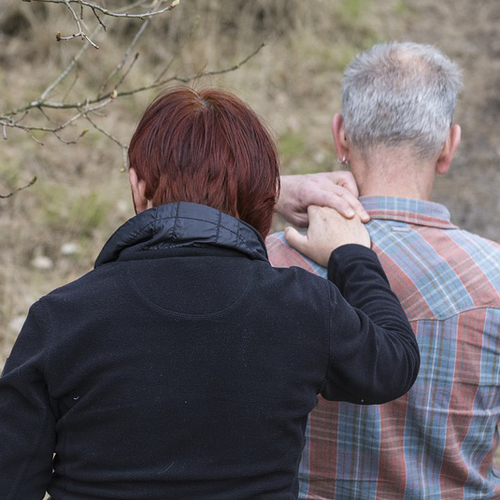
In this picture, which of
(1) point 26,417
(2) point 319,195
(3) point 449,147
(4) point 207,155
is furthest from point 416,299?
(1) point 26,417

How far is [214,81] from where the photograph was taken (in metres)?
4.06

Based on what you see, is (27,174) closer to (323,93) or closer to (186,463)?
(323,93)

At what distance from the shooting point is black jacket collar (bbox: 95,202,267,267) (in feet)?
4.74

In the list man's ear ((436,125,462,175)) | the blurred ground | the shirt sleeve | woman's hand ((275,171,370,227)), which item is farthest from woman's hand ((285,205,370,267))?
the blurred ground

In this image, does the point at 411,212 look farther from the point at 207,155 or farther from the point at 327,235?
the point at 207,155

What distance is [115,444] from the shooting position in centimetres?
144

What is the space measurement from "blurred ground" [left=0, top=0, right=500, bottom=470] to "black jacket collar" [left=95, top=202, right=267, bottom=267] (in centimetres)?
268

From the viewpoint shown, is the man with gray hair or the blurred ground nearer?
the man with gray hair

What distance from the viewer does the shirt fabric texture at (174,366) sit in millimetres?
1414

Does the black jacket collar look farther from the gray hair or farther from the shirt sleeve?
the gray hair

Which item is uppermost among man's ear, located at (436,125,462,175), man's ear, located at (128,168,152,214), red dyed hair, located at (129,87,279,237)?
red dyed hair, located at (129,87,279,237)

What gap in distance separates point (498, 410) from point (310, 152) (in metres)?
4.15

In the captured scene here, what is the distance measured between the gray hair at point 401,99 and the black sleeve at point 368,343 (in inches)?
21.9

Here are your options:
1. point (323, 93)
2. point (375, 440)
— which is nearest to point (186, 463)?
point (375, 440)
